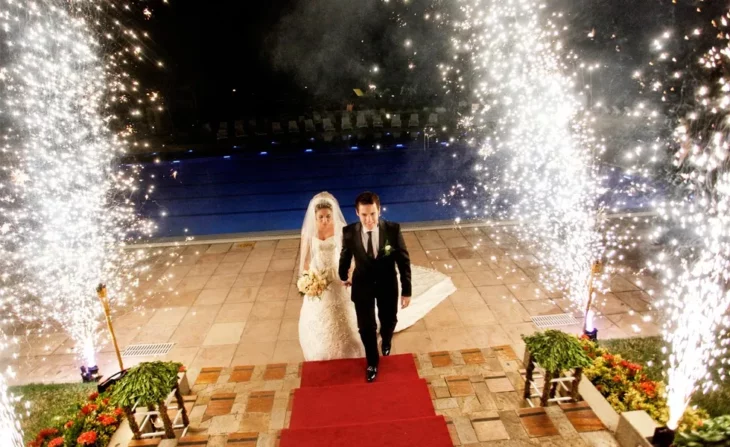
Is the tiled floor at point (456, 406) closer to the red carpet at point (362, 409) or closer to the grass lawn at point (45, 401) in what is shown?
the red carpet at point (362, 409)

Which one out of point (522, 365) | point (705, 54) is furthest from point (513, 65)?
point (522, 365)

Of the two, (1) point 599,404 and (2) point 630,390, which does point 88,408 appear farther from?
(2) point 630,390

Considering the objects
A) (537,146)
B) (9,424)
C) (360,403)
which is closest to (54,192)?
(9,424)

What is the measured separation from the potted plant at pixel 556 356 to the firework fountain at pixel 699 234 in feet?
2.47

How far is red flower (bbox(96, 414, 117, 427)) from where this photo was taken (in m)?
3.68

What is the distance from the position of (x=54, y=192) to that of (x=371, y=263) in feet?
31.3

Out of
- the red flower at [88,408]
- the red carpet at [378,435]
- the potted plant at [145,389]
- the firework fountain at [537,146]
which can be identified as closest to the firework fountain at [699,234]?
the firework fountain at [537,146]

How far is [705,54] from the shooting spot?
9844 millimetres

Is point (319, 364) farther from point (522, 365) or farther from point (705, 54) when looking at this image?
point (705, 54)

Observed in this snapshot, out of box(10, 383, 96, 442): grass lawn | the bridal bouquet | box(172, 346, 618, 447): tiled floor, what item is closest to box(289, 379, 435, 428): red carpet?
box(172, 346, 618, 447): tiled floor

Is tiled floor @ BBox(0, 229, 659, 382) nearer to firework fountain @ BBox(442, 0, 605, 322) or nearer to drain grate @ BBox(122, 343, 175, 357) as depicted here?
drain grate @ BBox(122, 343, 175, 357)

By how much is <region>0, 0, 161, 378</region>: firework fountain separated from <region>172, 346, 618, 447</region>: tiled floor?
199 cm

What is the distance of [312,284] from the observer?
4598mm

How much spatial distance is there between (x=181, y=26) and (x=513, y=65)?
17.2 m
